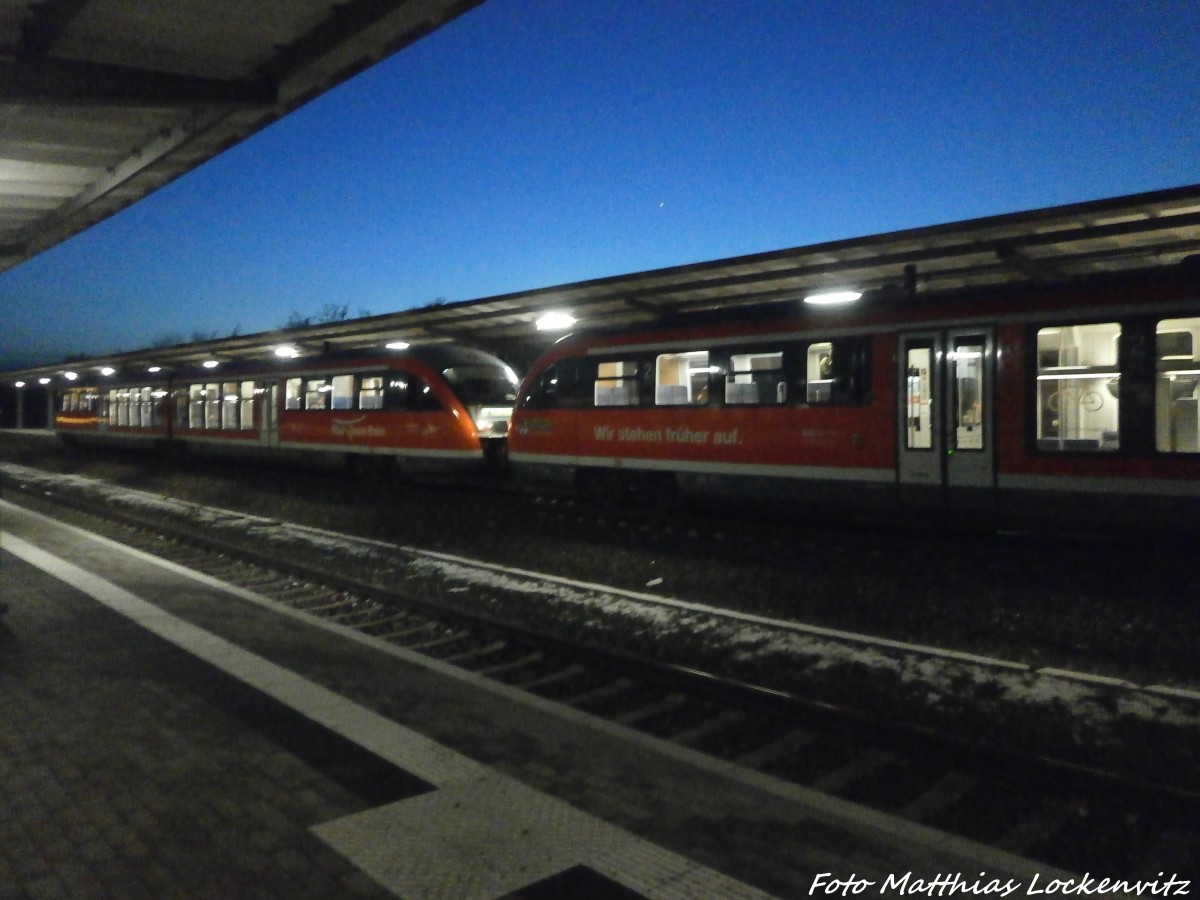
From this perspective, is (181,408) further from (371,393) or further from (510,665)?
(510,665)

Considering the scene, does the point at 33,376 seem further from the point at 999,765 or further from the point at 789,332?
the point at 999,765

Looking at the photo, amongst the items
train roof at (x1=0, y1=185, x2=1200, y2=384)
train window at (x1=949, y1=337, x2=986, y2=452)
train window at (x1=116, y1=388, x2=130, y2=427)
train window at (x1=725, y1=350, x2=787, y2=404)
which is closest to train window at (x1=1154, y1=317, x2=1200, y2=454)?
train roof at (x1=0, y1=185, x2=1200, y2=384)

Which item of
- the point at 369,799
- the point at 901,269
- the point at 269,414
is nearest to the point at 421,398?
the point at 269,414

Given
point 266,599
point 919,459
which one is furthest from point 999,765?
point 266,599

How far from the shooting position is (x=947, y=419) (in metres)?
11.6

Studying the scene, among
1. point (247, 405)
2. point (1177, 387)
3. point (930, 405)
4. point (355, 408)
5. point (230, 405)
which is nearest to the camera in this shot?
point (1177, 387)

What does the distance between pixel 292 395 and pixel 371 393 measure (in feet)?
12.9

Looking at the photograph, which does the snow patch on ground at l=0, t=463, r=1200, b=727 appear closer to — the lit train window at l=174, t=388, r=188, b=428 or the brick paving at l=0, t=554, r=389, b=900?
the brick paving at l=0, t=554, r=389, b=900

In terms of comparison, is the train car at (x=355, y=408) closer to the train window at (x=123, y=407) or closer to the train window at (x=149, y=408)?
the train window at (x=149, y=408)

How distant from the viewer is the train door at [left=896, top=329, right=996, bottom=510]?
37.0ft

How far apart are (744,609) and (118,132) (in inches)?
398

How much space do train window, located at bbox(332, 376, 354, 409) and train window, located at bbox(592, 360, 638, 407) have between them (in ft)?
26.3

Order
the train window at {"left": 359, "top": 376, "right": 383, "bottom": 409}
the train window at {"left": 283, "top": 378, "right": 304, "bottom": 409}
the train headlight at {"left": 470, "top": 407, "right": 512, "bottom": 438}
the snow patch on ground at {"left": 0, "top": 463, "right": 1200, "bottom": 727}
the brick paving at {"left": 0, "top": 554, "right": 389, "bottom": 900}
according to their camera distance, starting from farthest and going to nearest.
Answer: the train window at {"left": 283, "top": 378, "right": 304, "bottom": 409} → the train window at {"left": 359, "top": 376, "right": 383, "bottom": 409} → the train headlight at {"left": 470, "top": 407, "right": 512, "bottom": 438} → the snow patch on ground at {"left": 0, "top": 463, "right": 1200, "bottom": 727} → the brick paving at {"left": 0, "top": 554, "right": 389, "bottom": 900}

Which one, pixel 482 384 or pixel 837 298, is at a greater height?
pixel 837 298
